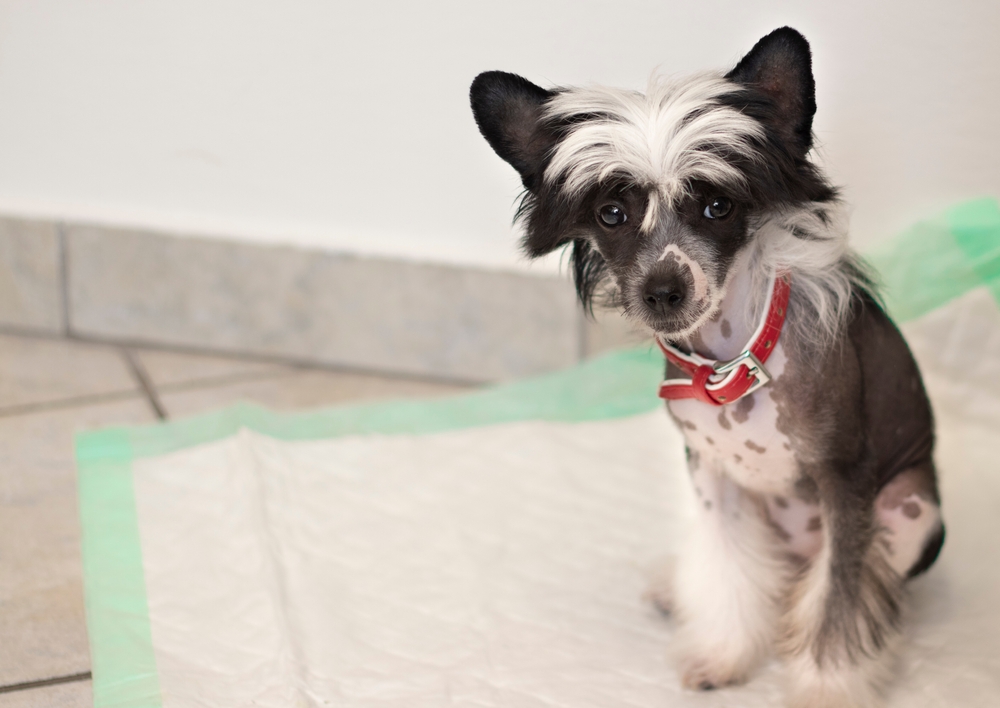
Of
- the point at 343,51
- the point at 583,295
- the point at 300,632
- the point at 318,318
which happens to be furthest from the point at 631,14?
the point at 300,632


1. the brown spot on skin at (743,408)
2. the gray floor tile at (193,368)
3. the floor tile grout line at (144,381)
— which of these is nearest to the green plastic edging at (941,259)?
the brown spot on skin at (743,408)

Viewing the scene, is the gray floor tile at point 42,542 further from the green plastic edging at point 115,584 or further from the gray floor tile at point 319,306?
the gray floor tile at point 319,306

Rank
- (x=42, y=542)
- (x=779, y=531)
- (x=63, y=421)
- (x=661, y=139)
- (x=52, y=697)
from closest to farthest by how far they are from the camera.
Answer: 1. (x=661, y=139)
2. (x=52, y=697)
3. (x=779, y=531)
4. (x=42, y=542)
5. (x=63, y=421)

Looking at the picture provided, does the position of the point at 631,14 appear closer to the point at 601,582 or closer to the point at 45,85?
the point at 601,582

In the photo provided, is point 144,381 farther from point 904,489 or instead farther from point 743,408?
point 904,489

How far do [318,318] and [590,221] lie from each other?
1.40 meters

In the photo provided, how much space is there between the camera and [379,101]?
2289 millimetres

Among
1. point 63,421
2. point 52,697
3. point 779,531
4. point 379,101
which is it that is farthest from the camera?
point 379,101

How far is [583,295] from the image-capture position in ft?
4.66

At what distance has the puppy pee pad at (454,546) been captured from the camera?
143 centimetres

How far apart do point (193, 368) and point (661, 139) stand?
1.68 m

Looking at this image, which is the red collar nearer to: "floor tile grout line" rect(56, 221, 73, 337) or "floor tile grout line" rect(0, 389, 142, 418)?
"floor tile grout line" rect(0, 389, 142, 418)

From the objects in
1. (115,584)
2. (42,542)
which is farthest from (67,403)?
(115,584)

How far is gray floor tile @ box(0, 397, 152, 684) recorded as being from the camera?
4.77 feet
